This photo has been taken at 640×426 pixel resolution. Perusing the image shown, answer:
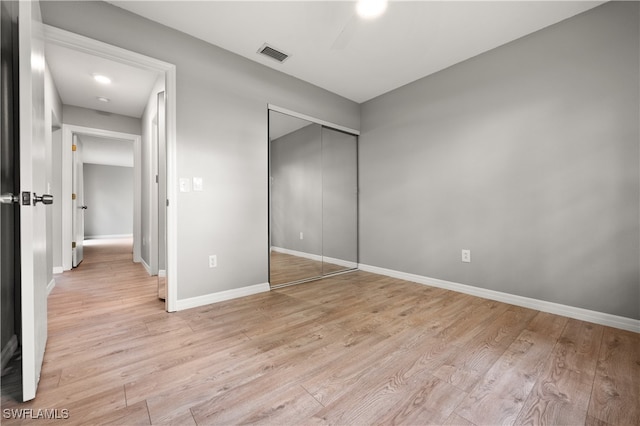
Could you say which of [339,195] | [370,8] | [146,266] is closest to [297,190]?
[339,195]

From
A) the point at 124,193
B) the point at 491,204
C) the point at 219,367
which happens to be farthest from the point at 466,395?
the point at 124,193

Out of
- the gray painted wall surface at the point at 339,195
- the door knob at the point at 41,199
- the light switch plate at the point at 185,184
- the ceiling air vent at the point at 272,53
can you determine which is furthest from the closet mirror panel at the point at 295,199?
the door knob at the point at 41,199

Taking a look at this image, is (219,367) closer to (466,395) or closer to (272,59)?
(466,395)

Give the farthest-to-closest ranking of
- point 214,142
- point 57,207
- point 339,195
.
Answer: point 339,195 < point 57,207 < point 214,142

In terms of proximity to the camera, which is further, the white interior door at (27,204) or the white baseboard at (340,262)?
the white baseboard at (340,262)

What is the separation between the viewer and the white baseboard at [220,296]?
7.72 feet

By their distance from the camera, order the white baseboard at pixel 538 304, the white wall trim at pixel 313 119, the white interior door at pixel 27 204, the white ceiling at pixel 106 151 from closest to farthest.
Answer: the white interior door at pixel 27 204, the white baseboard at pixel 538 304, the white wall trim at pixel 313 119, the white ceiling at pixel 106 151

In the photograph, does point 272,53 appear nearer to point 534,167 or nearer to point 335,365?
point 534,167

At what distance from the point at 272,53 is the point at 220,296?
245cm

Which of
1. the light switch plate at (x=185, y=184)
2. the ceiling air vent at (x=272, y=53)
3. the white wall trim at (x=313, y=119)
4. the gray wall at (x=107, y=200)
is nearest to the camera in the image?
the light switch plate at (x=185, y=184)

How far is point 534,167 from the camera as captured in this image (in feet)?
7.85

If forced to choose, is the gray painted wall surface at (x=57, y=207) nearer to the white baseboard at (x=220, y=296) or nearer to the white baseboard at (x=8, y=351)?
the white baseboard at (x=8, y=351)

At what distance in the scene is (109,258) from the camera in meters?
4.91

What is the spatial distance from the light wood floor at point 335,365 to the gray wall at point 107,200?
7551mm
